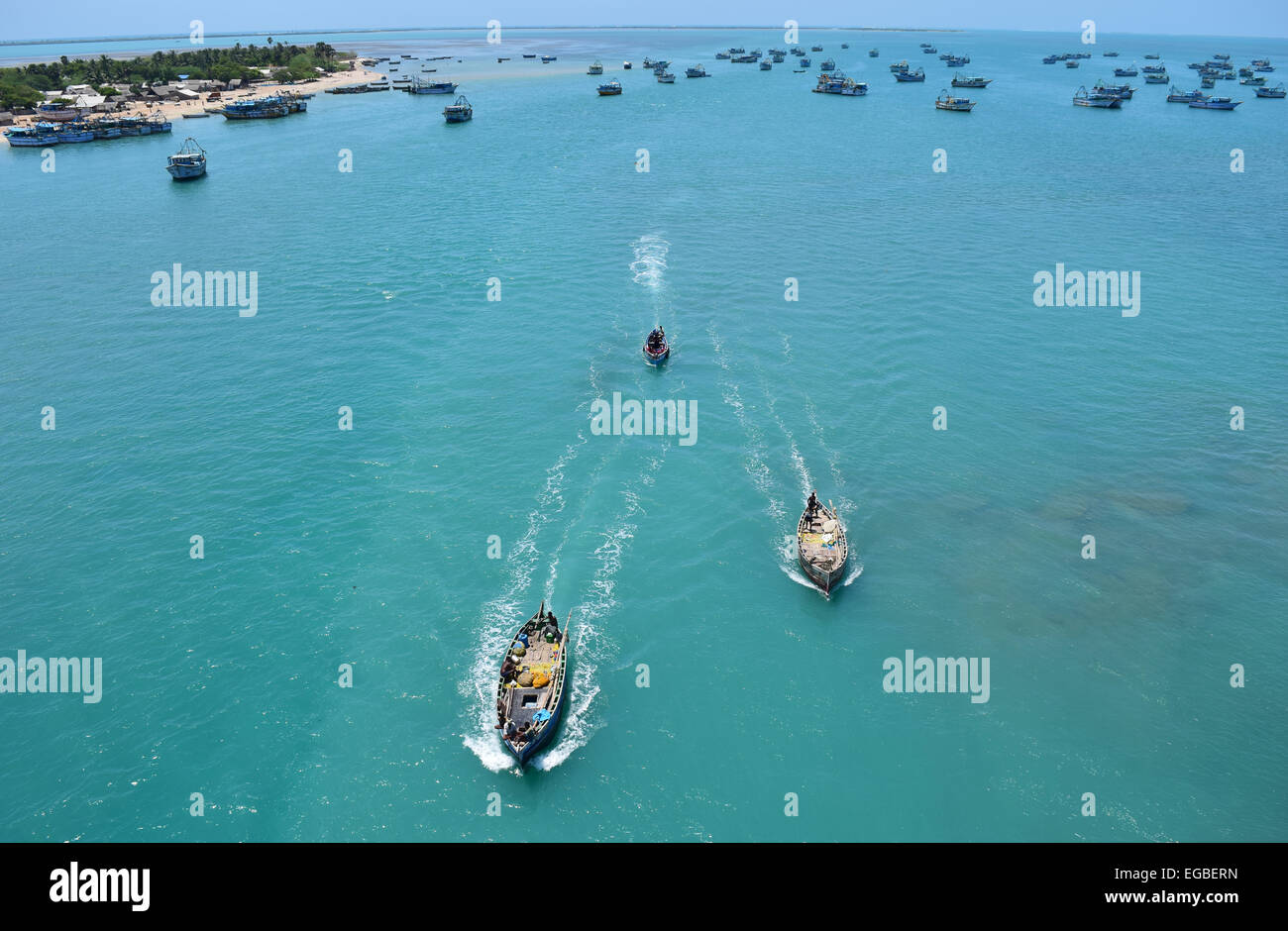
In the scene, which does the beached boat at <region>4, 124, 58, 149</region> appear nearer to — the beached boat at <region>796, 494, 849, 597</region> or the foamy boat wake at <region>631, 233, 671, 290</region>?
the foamy boat wake at <region>631, 233, 671, 290</region>

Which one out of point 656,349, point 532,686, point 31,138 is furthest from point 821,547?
point 31,138

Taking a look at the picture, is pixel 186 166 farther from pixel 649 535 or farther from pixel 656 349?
pixel 649 535

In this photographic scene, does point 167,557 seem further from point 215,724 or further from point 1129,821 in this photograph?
point 1129,821

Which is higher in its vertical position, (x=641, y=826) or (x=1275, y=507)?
(x=1275, y=507)

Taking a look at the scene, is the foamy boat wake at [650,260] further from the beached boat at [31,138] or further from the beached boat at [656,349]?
the beached boat at [31,138]

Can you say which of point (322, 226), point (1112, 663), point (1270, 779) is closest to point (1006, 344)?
point (1112, 663)

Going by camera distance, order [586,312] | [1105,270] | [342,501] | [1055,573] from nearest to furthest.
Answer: [1055,573], [342,501], [586,312], [1105,270]

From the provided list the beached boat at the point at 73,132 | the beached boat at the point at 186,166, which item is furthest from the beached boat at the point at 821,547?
the beached boat at the point at 73,132

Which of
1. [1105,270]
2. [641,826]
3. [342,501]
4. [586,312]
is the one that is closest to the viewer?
[641,826]

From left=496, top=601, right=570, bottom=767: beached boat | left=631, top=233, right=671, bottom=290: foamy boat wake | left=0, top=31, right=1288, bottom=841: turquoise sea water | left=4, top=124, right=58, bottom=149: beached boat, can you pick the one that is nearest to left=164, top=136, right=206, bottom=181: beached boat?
left=0, top=31, right=1288, bottom=841: turquoise sea water
